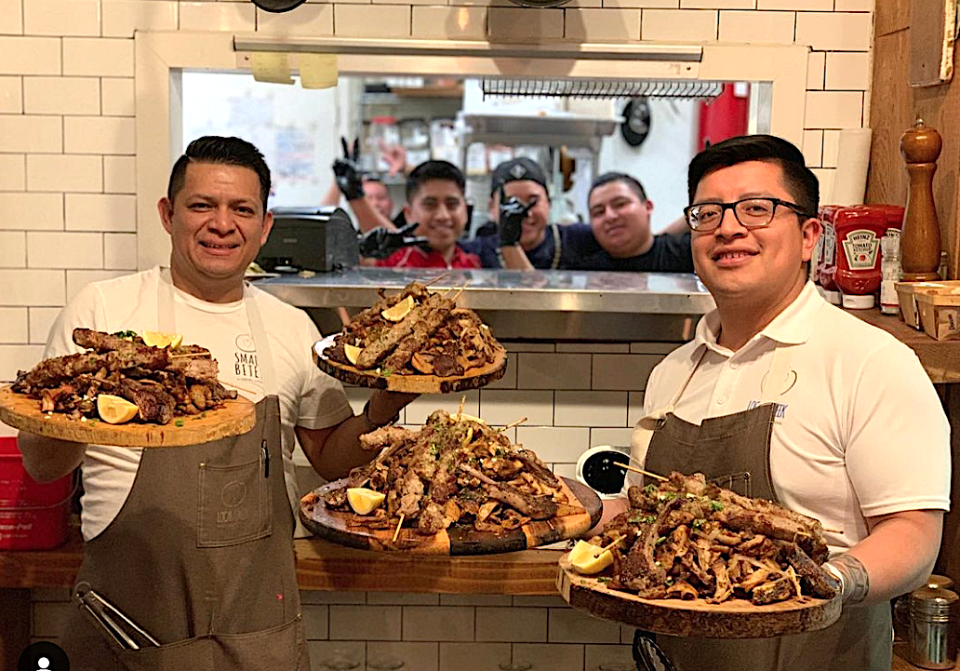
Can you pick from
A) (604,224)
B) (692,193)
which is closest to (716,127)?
(604,224)

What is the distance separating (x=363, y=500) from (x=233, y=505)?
1.87ft

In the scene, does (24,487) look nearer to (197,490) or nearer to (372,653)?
(197,490)

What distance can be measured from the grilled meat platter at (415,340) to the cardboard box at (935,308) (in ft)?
3.53

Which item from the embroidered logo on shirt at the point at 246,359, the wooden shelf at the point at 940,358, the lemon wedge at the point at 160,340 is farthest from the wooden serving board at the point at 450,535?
the wooden shelf at the point at 940,358

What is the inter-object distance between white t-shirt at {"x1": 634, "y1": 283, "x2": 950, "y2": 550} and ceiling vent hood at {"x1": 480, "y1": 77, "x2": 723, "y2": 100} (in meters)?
1.46

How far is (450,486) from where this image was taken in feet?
8.60

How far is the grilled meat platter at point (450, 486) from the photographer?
2.55 meters

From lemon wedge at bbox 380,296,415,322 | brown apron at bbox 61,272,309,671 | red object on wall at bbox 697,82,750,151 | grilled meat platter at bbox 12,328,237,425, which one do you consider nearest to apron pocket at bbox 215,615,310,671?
brown apron at bbox 61,272,309,671

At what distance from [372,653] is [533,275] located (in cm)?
146

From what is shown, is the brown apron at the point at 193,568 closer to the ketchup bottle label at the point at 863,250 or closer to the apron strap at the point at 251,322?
the apron strap at the point at 251,322

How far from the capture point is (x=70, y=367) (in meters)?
2.52

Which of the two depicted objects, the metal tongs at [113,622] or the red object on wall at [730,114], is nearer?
the metal tongs at [113,622]

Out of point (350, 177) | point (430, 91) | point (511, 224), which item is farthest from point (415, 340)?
point (430, 91)

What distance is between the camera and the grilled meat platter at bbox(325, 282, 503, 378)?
278 centimetres
